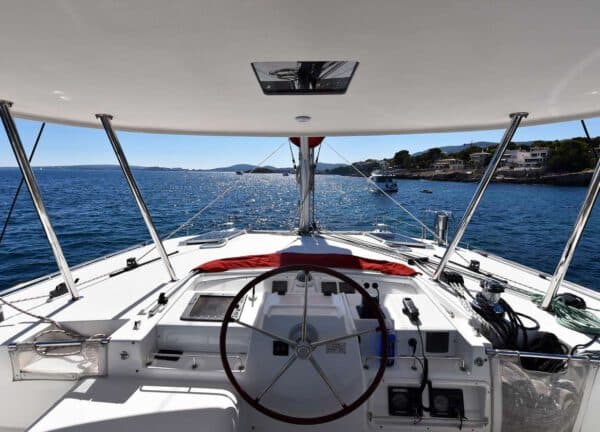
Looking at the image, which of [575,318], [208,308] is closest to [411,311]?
[575,318]

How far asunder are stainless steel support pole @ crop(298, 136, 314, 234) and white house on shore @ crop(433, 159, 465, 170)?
49294 mm

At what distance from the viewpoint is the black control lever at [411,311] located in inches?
71.9

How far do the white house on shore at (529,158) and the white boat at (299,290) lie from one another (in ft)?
135

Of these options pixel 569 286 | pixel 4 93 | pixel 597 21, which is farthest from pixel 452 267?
pixel 4 93

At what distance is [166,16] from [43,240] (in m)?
12.3

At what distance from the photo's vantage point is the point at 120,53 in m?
1.16

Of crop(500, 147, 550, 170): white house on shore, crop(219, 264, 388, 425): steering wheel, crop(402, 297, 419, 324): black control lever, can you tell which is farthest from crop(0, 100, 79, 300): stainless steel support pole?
crop(500, 147, 550, 170): white house on shore

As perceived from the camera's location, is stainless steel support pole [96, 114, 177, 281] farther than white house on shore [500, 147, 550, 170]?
No

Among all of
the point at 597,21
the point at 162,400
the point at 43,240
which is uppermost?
the point at 597,21

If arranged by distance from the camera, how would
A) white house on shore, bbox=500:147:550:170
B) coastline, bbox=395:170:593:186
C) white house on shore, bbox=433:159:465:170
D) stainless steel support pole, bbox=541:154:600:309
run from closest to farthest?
stainless steel support pole, bbox=541:154:600:309 → coastline, bbox=395:170:593:186 → white house on shore, bbox=500:147:550:170 → white house on shore, bbox=433:159:465:170

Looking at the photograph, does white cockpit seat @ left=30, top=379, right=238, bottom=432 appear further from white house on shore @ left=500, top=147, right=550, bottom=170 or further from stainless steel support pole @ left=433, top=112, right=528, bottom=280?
white house on shore @ left=500, top=147, right=550, bottom=170

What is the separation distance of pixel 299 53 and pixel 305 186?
10.3ft

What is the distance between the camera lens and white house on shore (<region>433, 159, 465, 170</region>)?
151 ft

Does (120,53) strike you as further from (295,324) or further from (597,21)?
(597,21)
